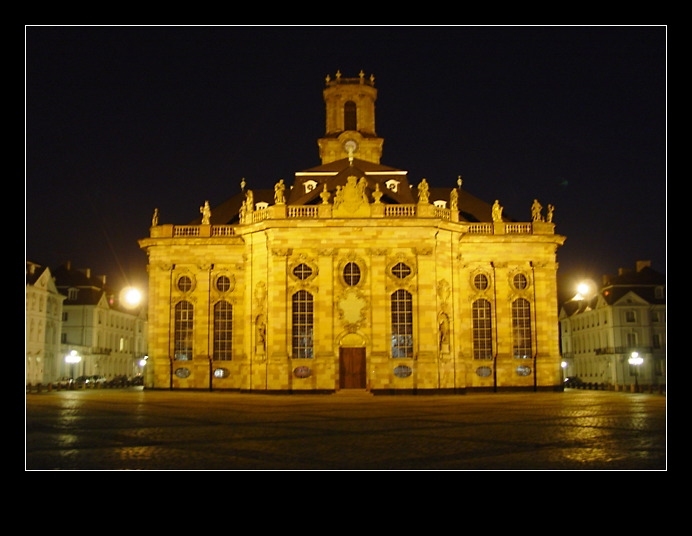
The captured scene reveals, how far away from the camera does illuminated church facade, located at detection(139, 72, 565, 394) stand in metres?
51.6

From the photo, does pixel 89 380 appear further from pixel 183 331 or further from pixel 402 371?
pixel 402 371

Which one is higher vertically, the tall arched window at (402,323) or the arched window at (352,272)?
the arched window at (352,272)

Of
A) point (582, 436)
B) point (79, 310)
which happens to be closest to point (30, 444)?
point (582, 436)

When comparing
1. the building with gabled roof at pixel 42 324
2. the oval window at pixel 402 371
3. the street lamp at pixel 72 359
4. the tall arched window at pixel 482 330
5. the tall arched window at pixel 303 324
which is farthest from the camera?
the street lamp at pixel 72 359

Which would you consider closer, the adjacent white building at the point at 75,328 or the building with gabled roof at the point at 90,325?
the adjacent white building at the point at 75,328

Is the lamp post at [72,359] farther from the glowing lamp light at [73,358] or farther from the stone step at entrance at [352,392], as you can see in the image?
the stone step at entrance at [352,392]

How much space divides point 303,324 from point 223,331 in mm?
7767

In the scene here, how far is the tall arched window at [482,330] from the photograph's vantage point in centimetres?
5662

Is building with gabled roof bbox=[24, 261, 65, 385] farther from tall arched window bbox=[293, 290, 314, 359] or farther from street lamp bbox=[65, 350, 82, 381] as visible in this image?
tall arched window bbox=[293, 290, 314, 359]

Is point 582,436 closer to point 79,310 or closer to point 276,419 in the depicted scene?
point 276,419

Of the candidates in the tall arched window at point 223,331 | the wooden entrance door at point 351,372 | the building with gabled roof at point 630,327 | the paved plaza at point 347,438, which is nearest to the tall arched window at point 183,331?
the tall arched window at point 223,331

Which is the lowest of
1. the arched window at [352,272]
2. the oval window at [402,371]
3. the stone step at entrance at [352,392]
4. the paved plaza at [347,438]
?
the stone step at entrance at [352,392]

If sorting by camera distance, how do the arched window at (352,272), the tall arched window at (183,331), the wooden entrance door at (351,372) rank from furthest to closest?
1. the tall arched window at (183,331)
2. the arched window at (352,272)
3. the wooden entrance door at (351,372)

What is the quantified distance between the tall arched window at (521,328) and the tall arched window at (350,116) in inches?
956
